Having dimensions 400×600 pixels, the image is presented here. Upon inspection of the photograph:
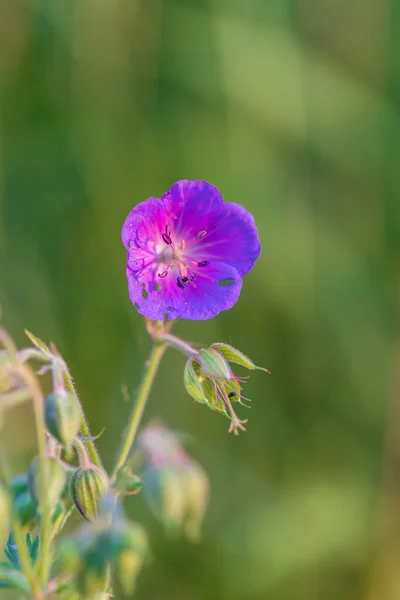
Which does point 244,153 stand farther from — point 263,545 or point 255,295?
point 263,545

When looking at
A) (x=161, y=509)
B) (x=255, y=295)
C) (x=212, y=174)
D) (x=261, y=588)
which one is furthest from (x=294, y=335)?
(x=161, y=509)

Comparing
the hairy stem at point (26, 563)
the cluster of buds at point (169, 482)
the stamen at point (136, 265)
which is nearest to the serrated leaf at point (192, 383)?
the cluster of buds at point (169, 482)

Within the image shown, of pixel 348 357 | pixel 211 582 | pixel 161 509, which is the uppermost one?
pixel 348 357

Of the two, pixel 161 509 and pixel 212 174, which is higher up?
pixel 212 174

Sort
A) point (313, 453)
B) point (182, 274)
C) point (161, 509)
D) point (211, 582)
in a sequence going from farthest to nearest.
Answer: point (313, 453) < point (211, 582) < point (182, 274) < point (161, 509)

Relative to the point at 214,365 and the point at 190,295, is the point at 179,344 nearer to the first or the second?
the point at 214,365

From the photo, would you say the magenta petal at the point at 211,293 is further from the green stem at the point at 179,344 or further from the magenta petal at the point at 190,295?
the green stem at the point at 179,344
